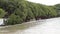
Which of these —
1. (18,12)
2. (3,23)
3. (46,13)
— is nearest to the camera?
(3,23)

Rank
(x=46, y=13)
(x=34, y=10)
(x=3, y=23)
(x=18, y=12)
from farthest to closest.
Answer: (x=46, y=13) < (x=34, y=10) < (x=18, y=12) < (x=3, y=23)

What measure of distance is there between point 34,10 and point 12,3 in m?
10.2

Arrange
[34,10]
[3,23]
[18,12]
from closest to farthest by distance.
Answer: [3,23], [18,12], [34,10]

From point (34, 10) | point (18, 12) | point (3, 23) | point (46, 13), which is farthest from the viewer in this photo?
point (46, 13)

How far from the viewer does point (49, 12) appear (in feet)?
140

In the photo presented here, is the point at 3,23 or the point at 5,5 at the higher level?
the point at 5,5

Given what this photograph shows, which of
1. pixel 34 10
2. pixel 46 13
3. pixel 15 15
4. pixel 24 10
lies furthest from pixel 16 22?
pixel 46 13

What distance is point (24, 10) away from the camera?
26875 millimetres

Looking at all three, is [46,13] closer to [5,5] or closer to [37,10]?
[37,10]

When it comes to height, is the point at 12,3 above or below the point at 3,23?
above

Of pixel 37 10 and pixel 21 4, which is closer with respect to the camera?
pixel 21 4

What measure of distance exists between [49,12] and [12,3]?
18.8 m

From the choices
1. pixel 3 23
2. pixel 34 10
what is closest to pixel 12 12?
pixel 3 23

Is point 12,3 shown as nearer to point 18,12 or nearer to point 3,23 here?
point 18,12
